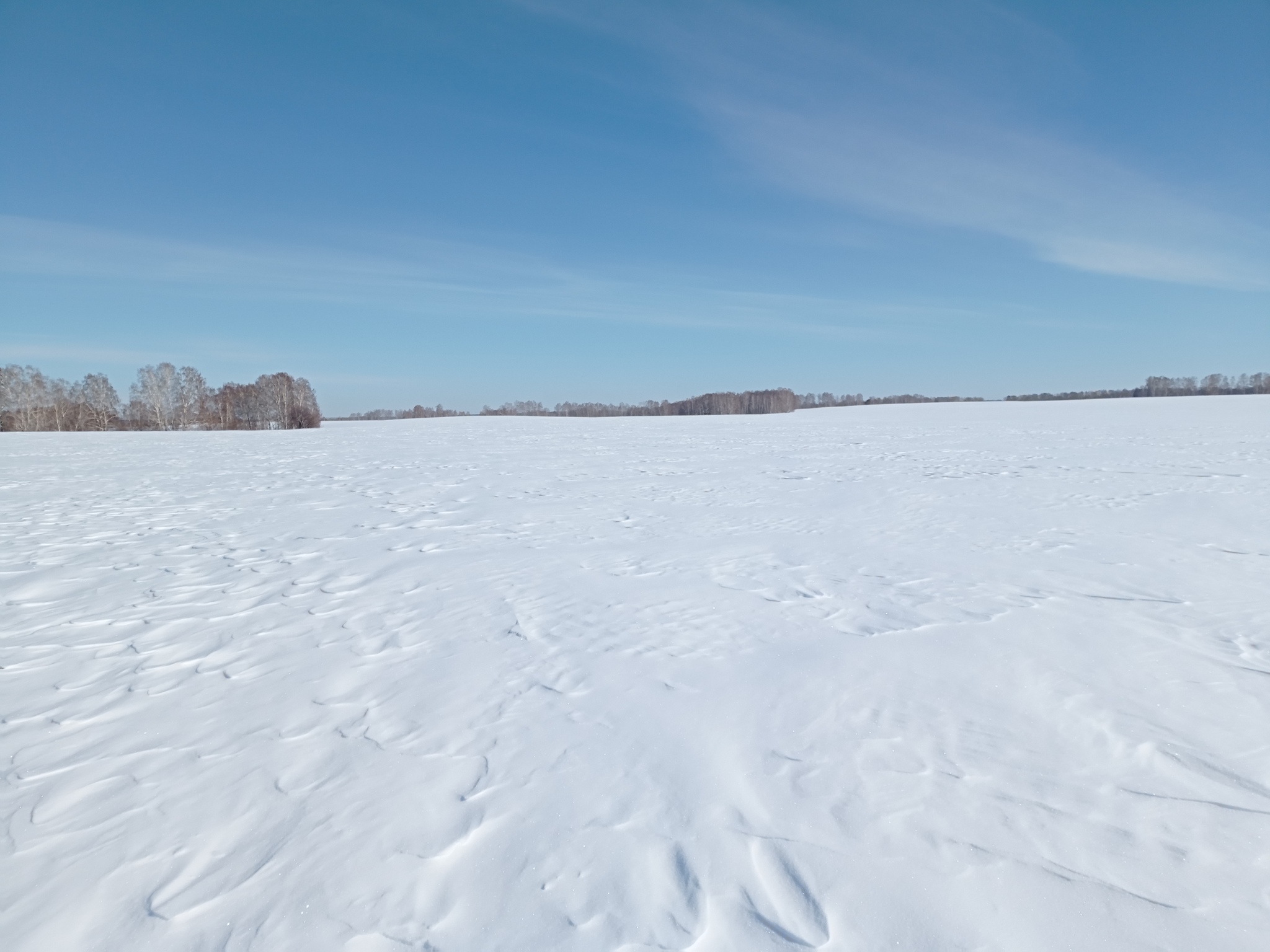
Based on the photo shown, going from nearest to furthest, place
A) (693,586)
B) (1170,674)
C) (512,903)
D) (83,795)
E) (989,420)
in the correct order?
(512,903), (83,795), (1170,674), (693,586), (989,420)

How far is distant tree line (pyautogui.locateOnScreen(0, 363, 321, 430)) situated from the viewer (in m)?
43.9

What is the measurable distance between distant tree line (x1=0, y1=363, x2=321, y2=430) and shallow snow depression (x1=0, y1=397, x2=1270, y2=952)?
46153 millimetres

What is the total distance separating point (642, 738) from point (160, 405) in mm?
60758

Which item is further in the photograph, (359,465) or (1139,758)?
(359,465)

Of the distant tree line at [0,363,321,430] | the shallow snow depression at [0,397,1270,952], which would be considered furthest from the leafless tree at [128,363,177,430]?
the shallow snow depression at [0,397,1270,952]

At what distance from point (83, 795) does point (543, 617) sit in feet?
7.48

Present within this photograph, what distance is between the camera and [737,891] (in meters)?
1.83

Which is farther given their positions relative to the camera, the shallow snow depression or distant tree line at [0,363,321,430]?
distant tree line at [0,363,321,430]

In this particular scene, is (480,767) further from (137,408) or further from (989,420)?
(137,408)

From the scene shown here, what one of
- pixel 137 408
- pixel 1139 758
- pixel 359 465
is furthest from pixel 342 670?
pixel 137 408

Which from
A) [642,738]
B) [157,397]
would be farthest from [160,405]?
[642,738]

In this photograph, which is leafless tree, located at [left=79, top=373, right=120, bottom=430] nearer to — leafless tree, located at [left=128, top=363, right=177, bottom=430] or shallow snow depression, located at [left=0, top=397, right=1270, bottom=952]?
leafless tree, located at [left=128, top=363, right=177, bottom=430]

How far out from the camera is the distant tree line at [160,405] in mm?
43875

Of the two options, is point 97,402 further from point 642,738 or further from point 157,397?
point 642,738
